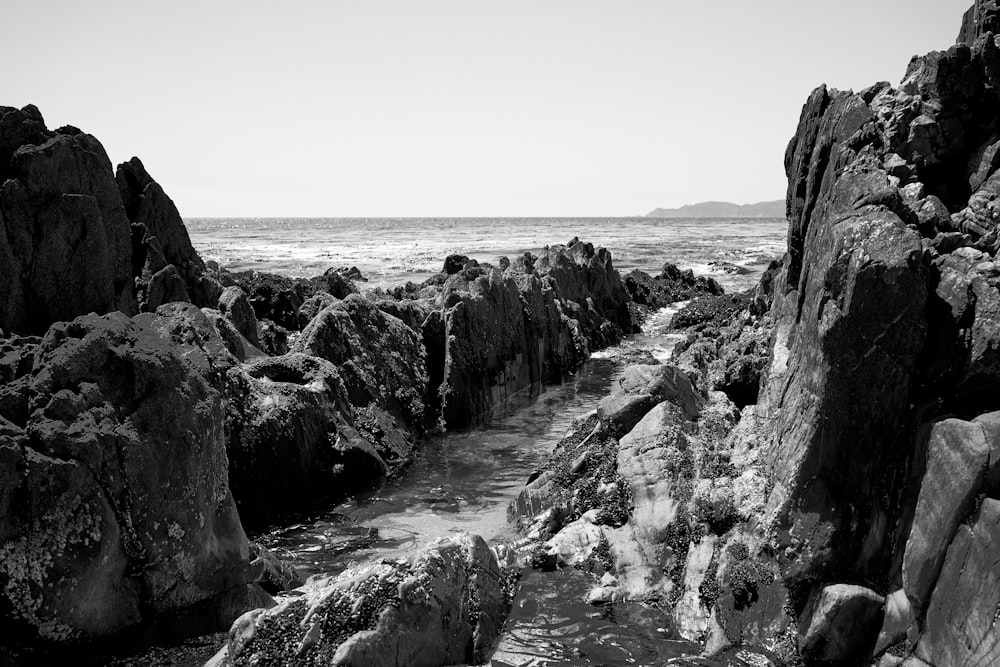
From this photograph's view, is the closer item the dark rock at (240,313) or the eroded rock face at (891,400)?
the eroded rock face at (891,400)

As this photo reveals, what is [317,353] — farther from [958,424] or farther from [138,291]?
[958,424]

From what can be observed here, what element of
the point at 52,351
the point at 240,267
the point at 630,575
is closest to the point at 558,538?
the point at 630,575

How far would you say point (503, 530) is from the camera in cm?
1535

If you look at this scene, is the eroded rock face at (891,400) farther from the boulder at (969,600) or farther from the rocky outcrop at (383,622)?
the rocky outcrop at (383,622)

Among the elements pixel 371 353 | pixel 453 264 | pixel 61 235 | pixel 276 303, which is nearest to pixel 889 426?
pixel 371 353

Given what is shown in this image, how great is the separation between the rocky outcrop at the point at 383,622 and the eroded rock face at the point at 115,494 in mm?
2107

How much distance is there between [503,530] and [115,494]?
25.1 feet

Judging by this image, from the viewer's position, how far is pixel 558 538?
13.7 metres

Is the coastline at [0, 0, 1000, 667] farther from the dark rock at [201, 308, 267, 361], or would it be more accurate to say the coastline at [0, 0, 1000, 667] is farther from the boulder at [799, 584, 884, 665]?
the dark rock at [201, 308, 267, 361]

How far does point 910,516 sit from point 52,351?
40.1ft

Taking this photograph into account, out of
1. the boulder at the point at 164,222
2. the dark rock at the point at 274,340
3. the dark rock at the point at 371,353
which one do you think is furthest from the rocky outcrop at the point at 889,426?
the boulder at the point at 164,222

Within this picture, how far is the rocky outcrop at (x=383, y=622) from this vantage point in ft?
28.6

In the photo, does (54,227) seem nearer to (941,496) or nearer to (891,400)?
(891,400)

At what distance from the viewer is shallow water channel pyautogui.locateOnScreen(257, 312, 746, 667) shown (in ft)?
34.4
